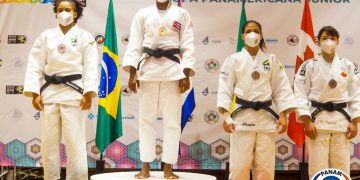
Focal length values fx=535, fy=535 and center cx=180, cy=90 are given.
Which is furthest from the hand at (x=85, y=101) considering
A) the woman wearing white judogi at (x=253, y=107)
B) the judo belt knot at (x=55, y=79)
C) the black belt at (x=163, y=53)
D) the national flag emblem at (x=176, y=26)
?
the woman wearing white judogi at (x=253, y=107)

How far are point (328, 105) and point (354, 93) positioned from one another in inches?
13.5

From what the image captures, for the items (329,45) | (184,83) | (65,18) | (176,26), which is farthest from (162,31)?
(329,45)

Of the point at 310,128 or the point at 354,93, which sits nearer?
the point at 310,128

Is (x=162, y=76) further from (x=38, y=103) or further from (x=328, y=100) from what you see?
(x=328, y=100)

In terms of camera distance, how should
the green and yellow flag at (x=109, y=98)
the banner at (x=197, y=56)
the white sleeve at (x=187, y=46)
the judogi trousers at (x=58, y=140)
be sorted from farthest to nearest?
the banner at (x=197, y=56) → the green and yellow flag at (x=109, y=98) → the white sleeve at (x=187, y=46) → the judogi trousers at (x=58, y=140)

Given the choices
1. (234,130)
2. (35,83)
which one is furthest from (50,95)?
(234,130)

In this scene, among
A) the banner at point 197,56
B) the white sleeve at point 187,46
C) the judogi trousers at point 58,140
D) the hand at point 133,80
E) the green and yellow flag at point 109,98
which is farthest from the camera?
the banner at point 197,56

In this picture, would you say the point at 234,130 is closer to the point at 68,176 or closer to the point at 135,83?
the point at 135,83

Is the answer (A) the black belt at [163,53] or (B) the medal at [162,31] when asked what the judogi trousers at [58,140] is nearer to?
(A) the black belt at [163,53]

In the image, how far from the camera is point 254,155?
516 centimetres

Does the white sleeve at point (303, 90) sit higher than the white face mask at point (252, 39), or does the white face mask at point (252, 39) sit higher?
the white face mask at point (252, 39)

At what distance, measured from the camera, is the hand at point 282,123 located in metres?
5.10

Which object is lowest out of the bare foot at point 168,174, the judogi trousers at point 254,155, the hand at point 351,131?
the bare foot at point 168,174

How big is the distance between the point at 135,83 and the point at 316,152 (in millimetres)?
1886
